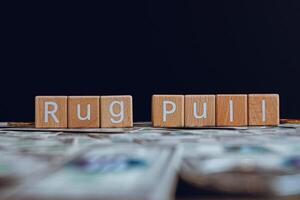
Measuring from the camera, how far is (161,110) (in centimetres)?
131

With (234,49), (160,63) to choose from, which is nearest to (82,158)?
(160,63)

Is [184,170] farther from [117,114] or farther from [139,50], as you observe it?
[139,50]

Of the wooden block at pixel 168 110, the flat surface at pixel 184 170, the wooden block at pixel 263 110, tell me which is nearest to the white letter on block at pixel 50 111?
the wooden block at pixel 168 110

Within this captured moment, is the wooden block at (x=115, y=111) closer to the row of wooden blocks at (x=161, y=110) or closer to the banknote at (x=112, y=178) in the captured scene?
the row of wooden blocks at (x=161, y=110)

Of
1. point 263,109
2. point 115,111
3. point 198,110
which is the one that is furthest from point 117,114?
point 263,109

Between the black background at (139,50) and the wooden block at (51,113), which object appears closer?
the wooden block at (51,113)

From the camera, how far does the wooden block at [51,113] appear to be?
1297 millimetres

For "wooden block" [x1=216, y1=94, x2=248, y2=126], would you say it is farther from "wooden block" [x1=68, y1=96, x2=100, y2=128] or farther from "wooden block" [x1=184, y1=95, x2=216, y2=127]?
"wooden block" [x1=68, y1=96, x2=100, y2=128]

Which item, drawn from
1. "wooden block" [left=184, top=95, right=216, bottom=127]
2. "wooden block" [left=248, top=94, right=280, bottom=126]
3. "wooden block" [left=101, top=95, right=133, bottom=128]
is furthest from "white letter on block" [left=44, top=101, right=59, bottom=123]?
"wooden block" [left=248, top=94, right=280, bottom=126]

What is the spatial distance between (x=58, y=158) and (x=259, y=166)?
0.30 meters

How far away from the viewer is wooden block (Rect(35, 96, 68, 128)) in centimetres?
130

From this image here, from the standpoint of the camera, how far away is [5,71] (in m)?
1.65

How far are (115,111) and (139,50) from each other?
45 cm

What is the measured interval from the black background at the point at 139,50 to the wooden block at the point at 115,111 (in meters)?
0.36
